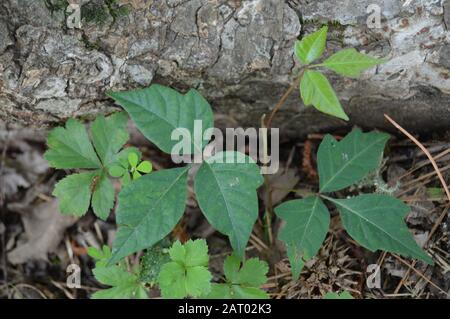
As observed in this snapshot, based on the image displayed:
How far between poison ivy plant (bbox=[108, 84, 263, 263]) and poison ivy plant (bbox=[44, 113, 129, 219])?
23 centimetres

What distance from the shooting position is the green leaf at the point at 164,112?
1.46 metres

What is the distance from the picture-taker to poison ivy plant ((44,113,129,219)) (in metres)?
1.62

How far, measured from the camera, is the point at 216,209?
1.40 meters

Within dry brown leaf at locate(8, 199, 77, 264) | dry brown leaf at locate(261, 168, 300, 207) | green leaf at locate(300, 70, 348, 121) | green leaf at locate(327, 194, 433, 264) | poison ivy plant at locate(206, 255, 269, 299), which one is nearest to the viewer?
green leaf at locate(300, 70, 348, 121)

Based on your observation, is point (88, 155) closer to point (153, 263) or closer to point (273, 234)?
point (153, 263)

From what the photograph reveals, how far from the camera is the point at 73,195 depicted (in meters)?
1.62

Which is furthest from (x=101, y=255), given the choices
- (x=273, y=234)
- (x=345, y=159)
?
(x=345, y=159)

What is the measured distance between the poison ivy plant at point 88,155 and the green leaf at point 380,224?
0.78m

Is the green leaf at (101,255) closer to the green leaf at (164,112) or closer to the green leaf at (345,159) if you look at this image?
the green leaf at (164,112)

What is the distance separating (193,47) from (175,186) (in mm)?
454

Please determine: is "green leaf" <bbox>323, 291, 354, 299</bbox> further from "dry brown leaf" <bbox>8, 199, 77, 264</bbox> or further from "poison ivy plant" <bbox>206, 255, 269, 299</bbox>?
"dry brown leaf" <bbox>8, 199, 77, 264</bbox>

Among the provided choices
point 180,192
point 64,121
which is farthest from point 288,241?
point 64,121

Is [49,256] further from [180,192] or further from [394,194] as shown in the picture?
[394,194]

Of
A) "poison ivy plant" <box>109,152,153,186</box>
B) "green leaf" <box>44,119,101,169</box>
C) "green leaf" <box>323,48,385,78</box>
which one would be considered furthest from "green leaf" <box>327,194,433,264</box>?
"green leaf" <box>44,119,101,169</box>
